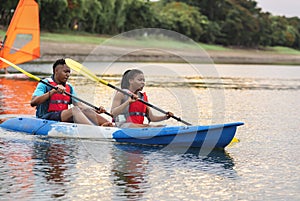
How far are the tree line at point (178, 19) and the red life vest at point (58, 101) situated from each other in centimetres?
3766

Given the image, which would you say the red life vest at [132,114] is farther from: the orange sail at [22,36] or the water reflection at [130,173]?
the orange sail at [22,36]

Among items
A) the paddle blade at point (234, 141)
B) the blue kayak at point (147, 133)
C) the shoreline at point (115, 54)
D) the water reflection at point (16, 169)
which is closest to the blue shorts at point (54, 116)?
the blue kayak at point (147, 133)

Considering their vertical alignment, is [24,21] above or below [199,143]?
above

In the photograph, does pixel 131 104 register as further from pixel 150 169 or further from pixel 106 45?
pixel 106 45

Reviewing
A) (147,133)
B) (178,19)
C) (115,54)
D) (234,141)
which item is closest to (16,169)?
(147,133)

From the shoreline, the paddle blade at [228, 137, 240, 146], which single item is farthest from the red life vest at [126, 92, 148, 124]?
the shoreline

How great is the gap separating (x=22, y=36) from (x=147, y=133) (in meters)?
14.6

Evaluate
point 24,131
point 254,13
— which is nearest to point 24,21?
point 24,131

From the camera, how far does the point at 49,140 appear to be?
12.2 meters

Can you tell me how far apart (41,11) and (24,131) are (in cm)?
4296

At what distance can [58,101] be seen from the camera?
1252 centimetres

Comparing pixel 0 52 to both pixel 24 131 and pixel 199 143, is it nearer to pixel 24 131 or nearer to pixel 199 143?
pixel 24 131

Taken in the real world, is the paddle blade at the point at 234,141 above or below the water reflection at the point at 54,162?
above

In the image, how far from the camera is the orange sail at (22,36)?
24.4 m
